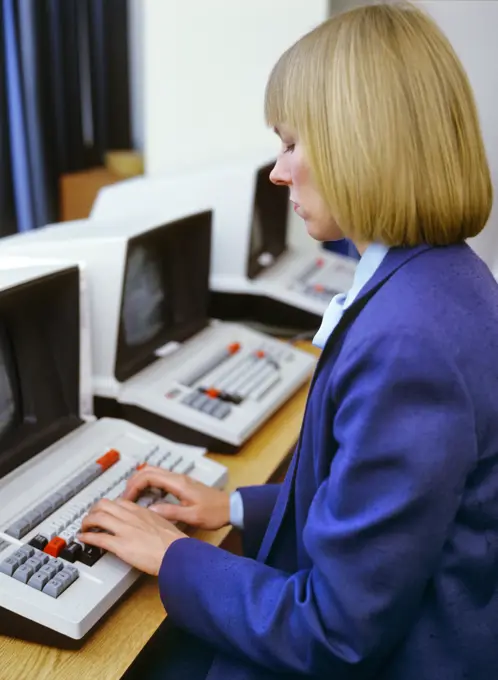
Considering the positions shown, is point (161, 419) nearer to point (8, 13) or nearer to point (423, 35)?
point (423, 35)

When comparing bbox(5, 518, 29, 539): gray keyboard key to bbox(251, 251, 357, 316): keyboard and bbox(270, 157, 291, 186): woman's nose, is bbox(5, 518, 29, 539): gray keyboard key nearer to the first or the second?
bbox(270, 157, 291, 186): woman's nose

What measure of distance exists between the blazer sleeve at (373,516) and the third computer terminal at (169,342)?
468mm

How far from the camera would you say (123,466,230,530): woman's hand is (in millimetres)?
939

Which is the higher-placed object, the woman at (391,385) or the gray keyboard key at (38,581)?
the woman at (391,385)

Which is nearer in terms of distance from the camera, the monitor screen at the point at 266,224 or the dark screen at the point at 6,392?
the dark screen at the point at 6,392

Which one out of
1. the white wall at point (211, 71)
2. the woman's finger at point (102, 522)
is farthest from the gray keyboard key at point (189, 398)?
the white wall at point (211, 71)

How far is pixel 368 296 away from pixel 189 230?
0.75 m

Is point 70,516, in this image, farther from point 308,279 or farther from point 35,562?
point 308,279

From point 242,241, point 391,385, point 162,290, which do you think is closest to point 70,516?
point 391,385

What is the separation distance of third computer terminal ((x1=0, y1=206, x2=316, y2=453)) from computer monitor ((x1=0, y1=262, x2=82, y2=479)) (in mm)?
107

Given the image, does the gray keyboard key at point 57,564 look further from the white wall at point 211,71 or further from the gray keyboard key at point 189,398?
the white wall at point 211,71

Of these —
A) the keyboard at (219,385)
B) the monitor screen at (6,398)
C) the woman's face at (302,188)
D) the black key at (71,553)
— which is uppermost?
the woman's face at (302,188)

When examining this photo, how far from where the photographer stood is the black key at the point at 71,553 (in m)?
0.83

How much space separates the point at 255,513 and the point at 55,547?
0.27 meters
